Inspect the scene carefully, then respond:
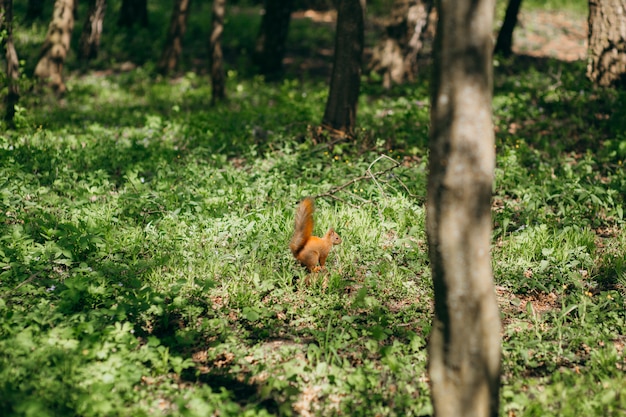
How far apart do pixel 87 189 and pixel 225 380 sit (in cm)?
402

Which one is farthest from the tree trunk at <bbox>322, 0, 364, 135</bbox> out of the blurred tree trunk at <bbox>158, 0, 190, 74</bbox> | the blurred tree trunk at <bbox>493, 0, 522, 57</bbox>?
the blurred tree trunk at <bbox>158, 0, 190, 74</bbox>

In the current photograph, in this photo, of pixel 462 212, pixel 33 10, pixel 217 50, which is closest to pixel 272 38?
pixel 217 50

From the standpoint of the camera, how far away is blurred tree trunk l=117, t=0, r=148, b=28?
750 inches

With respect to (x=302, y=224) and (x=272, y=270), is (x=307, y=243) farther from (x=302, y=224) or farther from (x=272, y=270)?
(x=272, y=270)

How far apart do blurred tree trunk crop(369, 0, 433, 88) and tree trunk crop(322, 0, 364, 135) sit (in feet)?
14.2

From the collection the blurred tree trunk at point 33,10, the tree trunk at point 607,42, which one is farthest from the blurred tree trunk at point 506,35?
the blurred tree trunk at point 33,10

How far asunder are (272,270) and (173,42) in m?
11.6

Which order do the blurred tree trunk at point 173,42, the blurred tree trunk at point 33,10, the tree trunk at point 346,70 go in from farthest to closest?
the blurred tree trunk at point 33,10, the blurred tree trunk at point 173,42, the tree trunk at point 346,70

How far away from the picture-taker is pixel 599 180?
787 cm

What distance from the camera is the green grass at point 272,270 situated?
3.89 m

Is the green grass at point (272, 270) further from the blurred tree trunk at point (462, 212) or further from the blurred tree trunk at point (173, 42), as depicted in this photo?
the blurred tree trunk at point (173, 42)

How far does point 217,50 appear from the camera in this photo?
11.9 m

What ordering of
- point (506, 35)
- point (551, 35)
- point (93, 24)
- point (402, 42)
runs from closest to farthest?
point (93, 24)
point (402, 42)
point (506, 35)
point (551, 35)

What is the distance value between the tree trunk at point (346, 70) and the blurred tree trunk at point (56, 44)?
6.56 meters
